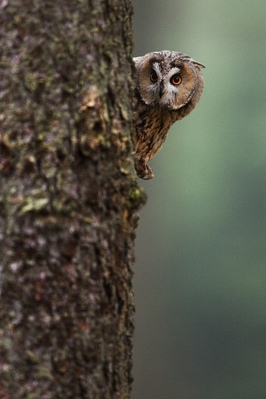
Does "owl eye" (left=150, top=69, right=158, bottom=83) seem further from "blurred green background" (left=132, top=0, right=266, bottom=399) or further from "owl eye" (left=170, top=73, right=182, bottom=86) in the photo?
"blurred green background" (left=132, top=0, right=266, bottom=399)

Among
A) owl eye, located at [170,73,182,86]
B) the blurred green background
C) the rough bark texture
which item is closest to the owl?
owl eye, located at [170,73,182,86]

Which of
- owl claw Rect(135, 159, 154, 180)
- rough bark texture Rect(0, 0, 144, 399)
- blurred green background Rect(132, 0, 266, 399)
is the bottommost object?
blurred green background Rect(132, 0, 266, 399)

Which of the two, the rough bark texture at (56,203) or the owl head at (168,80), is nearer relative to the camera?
the rough bark texture at (56,203)

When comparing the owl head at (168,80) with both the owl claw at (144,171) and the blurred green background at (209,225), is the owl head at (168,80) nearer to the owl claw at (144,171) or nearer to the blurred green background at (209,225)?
the owl claw at (144,171)

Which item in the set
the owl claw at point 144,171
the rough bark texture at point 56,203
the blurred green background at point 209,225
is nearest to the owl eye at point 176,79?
the owl claw at point 144,171

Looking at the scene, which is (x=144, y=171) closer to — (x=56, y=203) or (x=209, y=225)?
Answer: (x=56, y=203)

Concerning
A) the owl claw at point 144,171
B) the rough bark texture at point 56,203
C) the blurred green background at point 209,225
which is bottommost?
the blurred green background at point 209,225
